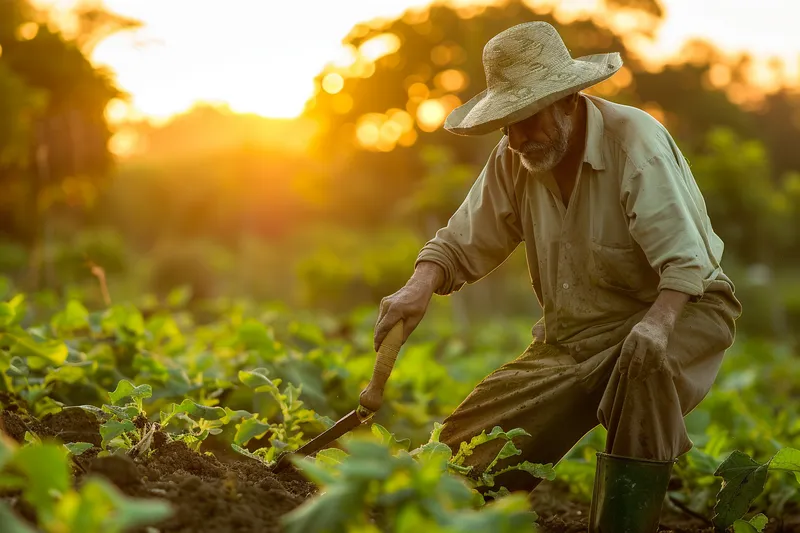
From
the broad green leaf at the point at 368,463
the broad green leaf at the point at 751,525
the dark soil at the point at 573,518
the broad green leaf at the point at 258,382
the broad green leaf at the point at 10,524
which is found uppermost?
the broad green leaf at the point at 10,524

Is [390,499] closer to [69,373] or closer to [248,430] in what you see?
[248,430]

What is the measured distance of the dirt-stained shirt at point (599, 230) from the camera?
312cm

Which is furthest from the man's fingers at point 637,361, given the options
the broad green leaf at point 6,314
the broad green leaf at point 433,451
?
the broad green leaf at point 6,314

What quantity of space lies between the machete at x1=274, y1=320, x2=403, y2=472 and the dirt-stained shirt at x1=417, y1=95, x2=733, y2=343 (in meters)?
0.38

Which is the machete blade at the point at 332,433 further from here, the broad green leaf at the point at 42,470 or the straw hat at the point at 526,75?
the broad green leaf at the point at 42,470

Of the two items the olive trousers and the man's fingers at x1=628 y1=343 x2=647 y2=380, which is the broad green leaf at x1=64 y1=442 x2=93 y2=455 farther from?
the man's fingers at x1=628 y1=343 x2=647 y2=380

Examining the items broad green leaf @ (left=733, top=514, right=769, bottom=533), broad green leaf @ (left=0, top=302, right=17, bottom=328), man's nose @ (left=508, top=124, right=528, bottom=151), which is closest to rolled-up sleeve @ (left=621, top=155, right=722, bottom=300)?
man's nose @ (left=508, top=124, right=528, bottom=151)

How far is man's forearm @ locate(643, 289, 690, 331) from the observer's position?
299 cm

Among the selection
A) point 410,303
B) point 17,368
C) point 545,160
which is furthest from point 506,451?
point 17,368

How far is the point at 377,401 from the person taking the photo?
3.27 metres

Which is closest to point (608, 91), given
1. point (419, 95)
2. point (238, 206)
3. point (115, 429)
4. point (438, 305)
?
point (419, 95)

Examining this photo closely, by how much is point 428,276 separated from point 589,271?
1.91 feet

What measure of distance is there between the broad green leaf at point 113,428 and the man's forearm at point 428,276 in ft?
3.68

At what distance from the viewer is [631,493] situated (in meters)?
3.20
